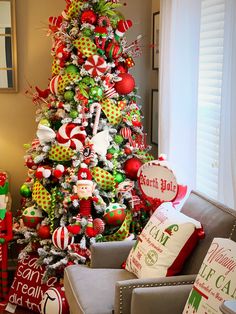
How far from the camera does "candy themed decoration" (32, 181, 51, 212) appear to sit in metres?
3.30

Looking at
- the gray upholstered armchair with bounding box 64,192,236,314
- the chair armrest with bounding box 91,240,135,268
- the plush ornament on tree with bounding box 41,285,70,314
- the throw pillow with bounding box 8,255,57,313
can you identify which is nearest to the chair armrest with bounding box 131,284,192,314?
the gray upholstered armchair with bounding box 64,192,236,314

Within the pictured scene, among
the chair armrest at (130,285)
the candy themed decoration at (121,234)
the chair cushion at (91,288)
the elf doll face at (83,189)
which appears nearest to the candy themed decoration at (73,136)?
the elf doll face at (83,189)

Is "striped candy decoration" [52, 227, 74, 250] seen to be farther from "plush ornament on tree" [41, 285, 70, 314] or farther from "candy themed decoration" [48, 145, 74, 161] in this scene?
"candy themed decoration" [48, 145, 74, 161]

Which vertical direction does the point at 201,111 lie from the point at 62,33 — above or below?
below

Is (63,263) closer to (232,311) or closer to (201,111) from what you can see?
(201,111)

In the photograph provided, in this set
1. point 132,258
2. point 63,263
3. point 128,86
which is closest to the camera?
point 132,258

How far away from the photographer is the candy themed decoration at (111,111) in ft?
10.8

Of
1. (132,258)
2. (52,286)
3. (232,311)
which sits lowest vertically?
(52,286)

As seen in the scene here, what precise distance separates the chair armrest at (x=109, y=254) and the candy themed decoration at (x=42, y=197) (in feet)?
1.89

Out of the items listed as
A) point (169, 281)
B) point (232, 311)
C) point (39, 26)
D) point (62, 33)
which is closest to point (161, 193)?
point (169, 281)

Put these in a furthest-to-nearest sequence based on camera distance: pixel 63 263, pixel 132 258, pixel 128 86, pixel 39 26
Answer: pixel 39 26
pixel 128 86
pixel 63 263
pixel 132 258

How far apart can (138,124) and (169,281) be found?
4.63 feet

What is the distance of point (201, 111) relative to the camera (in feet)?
10.6

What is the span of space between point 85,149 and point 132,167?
37 cm
